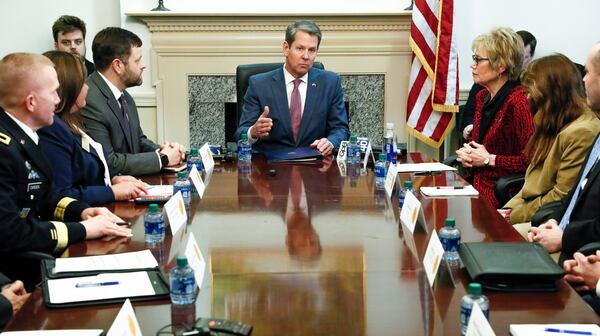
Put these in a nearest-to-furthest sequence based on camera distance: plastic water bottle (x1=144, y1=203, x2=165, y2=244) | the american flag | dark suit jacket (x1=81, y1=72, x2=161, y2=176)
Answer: plastic water bottle (x1=144, y1=203, x2=165, y2=244), dark suit jacket (x1=81, y1=72, x2=161, y2=176), the american flag

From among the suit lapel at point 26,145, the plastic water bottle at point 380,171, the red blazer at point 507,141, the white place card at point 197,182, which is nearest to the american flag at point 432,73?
the red blazer at point 507,141

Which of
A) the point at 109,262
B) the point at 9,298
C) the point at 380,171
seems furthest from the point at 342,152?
the point at 9,298

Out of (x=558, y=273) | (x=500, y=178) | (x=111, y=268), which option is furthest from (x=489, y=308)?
(x=500, y=178)

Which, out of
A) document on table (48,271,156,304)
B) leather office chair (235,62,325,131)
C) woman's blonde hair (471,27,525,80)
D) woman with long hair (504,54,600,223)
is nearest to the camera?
document on table (48,271,156,304)

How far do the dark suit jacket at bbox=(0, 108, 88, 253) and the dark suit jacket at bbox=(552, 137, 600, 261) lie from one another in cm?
164

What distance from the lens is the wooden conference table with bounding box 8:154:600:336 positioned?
5.65 ft

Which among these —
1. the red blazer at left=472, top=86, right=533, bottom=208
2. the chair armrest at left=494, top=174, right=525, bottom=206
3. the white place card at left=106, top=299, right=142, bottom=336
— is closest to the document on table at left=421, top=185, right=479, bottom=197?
the chair armrest at left=494, top=174, right=525, bottom=206

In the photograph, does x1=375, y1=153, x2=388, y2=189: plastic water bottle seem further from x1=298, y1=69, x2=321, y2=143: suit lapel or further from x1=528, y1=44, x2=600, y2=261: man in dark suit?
x1=298, y1=69, x2=321, y2=143: suit lapel

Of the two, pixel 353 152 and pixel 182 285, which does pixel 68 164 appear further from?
pixel 353 152

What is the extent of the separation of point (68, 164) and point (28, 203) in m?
0.36

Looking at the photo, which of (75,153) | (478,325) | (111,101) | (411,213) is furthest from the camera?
(111,101)

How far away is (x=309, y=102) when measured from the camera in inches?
175

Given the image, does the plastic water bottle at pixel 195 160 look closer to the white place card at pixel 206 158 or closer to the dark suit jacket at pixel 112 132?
the white place card at pixel 206 158

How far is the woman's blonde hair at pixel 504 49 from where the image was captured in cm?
418
